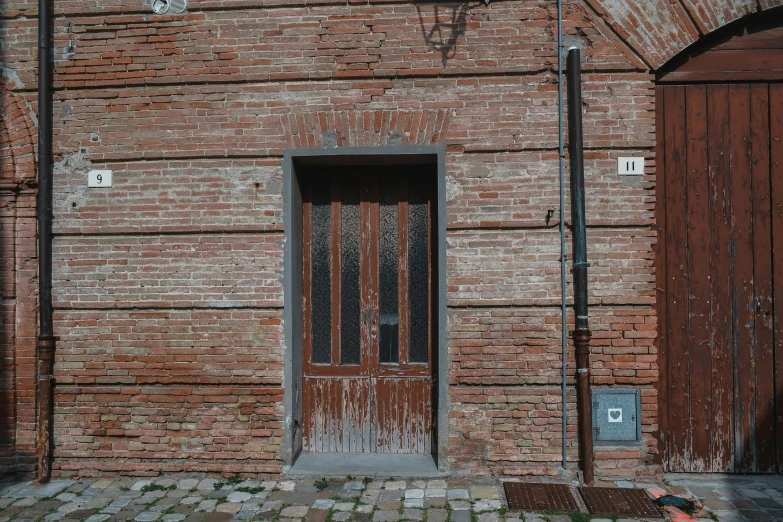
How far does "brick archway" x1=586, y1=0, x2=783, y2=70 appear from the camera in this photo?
15.9ft

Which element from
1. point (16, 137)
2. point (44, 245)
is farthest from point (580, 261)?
point (16, 137)

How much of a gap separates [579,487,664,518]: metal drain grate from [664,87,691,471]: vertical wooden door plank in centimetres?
72

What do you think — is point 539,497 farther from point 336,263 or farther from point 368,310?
point 336,263

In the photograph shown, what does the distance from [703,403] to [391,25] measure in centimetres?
418

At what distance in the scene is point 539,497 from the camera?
4441mm

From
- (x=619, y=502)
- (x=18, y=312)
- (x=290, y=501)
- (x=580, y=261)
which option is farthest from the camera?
(x=18, y=312)

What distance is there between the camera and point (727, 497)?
452cm

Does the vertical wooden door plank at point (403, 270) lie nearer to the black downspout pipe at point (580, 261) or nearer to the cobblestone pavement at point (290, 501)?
the cobblestone pavement at point (290, 501)

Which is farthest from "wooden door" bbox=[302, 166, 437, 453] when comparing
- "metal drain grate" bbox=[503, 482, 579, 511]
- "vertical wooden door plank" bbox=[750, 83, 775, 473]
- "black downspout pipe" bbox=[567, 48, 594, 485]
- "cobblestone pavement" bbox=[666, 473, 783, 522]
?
"vertical wooden door plank" bbox=[750, 83, 775, 473]

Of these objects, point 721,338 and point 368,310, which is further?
point 368,310

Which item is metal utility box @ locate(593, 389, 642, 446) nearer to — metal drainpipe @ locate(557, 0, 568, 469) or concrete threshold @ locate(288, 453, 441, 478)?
metal drainpipe @ locate(557, 0, 568, 469)

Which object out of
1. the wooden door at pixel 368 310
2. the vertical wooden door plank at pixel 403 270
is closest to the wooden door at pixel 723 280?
the wooden door at pixel 368 310

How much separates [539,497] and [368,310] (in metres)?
2.09

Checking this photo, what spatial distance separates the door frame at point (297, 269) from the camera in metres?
4.89
